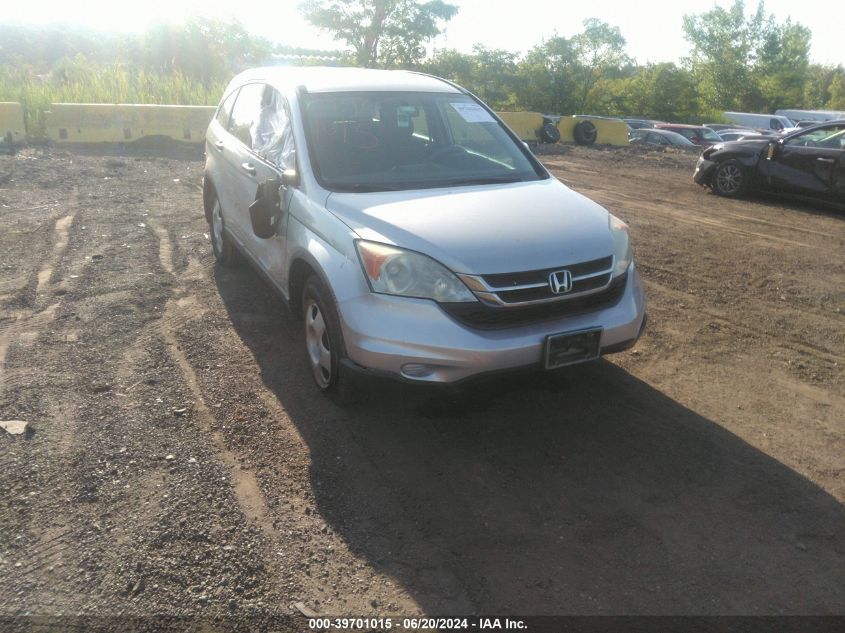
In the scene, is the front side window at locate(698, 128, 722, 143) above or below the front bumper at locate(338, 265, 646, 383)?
above

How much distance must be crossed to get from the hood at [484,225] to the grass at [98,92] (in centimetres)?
1368

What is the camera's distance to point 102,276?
6.79 meters

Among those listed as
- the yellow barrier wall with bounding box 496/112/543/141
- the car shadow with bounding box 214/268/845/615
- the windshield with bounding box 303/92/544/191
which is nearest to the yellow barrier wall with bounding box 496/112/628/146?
the yellow barrier wall with bounding box 496/112/543/141

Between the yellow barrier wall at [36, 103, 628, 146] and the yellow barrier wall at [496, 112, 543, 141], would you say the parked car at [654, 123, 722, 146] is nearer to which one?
the yellow barrier wall at [496, 112, 543, 141]

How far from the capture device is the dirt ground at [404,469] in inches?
116

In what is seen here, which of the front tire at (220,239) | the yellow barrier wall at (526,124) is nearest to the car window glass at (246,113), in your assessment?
the front tire at (220,239)

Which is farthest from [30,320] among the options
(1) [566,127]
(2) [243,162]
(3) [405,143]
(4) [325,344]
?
(1) [566,127]

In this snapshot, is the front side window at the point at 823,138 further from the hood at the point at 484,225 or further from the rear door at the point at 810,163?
the hood at the point at 484,225

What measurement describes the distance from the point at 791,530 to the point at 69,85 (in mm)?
19861

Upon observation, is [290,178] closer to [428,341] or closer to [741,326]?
[428,341]

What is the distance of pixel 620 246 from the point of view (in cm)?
424

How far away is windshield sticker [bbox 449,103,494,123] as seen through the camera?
17.7 feet

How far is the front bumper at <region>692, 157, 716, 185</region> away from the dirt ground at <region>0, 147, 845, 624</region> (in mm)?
6002

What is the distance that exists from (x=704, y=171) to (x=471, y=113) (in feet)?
26.2
